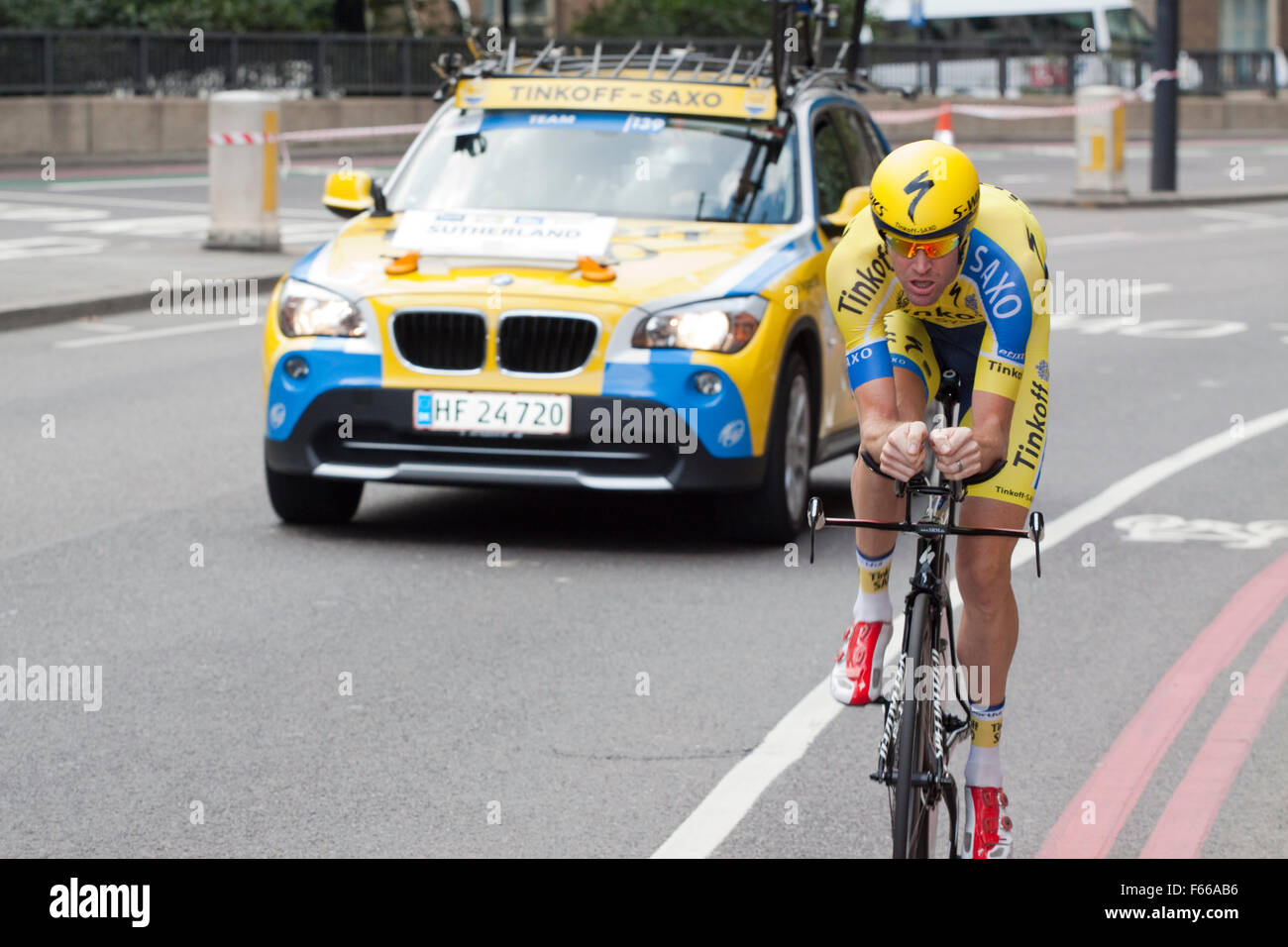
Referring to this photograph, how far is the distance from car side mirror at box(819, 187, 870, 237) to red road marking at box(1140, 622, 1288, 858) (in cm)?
207

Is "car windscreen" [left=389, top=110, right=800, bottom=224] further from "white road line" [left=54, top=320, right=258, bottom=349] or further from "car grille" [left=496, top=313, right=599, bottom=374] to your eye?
"white road line" [left=54, top=320, right=258, bottom=349]

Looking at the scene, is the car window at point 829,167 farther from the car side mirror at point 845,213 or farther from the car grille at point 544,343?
the car grille at point 544,343

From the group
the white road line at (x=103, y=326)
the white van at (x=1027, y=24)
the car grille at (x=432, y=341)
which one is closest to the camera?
the car grille at (x=432, y=341)

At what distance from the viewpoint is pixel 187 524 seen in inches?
367

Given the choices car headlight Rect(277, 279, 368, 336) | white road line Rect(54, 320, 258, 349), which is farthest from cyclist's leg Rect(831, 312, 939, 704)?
white road line Rect(54, 320, 258, 349)

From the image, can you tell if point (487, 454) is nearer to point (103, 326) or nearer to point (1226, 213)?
point (103, 326)

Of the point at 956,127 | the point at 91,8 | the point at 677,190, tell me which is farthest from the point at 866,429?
the point at 956,127

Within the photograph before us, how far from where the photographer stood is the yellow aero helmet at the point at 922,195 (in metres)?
4.40

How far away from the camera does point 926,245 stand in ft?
14.7

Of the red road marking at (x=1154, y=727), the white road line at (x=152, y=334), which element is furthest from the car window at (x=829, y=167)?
the white road line at (x=152, y=334)

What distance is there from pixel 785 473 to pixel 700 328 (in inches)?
28.4

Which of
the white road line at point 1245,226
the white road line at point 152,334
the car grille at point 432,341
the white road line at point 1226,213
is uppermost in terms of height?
the car grille at point 432,341
